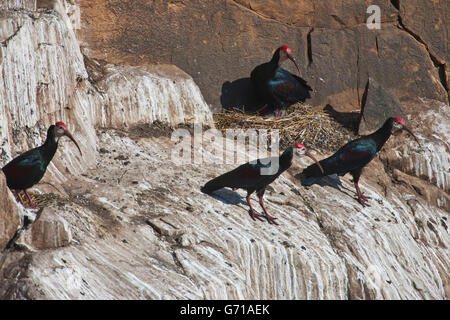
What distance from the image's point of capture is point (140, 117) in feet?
30.2

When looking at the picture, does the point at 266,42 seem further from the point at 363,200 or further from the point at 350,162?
the point at 363,200

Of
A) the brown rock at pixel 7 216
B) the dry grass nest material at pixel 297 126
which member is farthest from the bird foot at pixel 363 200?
the brown rock at pixel 7 216

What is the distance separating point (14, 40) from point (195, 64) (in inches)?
133

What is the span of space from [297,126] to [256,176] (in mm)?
2645

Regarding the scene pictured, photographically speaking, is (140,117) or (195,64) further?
(195,64)

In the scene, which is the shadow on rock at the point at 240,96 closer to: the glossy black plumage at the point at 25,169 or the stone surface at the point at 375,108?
the stone surface at the point at 375,108

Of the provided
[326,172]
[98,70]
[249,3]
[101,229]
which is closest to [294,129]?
[326,172]

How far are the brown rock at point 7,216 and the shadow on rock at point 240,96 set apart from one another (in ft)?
16.1

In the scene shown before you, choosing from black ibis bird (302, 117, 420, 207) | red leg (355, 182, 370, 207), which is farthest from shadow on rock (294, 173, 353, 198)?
red leg (355, 182, 370, 207)

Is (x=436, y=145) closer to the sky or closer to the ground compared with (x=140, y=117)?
closer to the ground

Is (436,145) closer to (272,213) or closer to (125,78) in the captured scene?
(272,213)

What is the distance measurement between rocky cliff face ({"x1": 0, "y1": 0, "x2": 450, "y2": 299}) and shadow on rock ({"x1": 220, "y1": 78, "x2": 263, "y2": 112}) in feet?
0.46

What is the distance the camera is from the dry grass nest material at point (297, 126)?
999cm

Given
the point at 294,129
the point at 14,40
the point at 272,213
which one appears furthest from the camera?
the point at 294,129
